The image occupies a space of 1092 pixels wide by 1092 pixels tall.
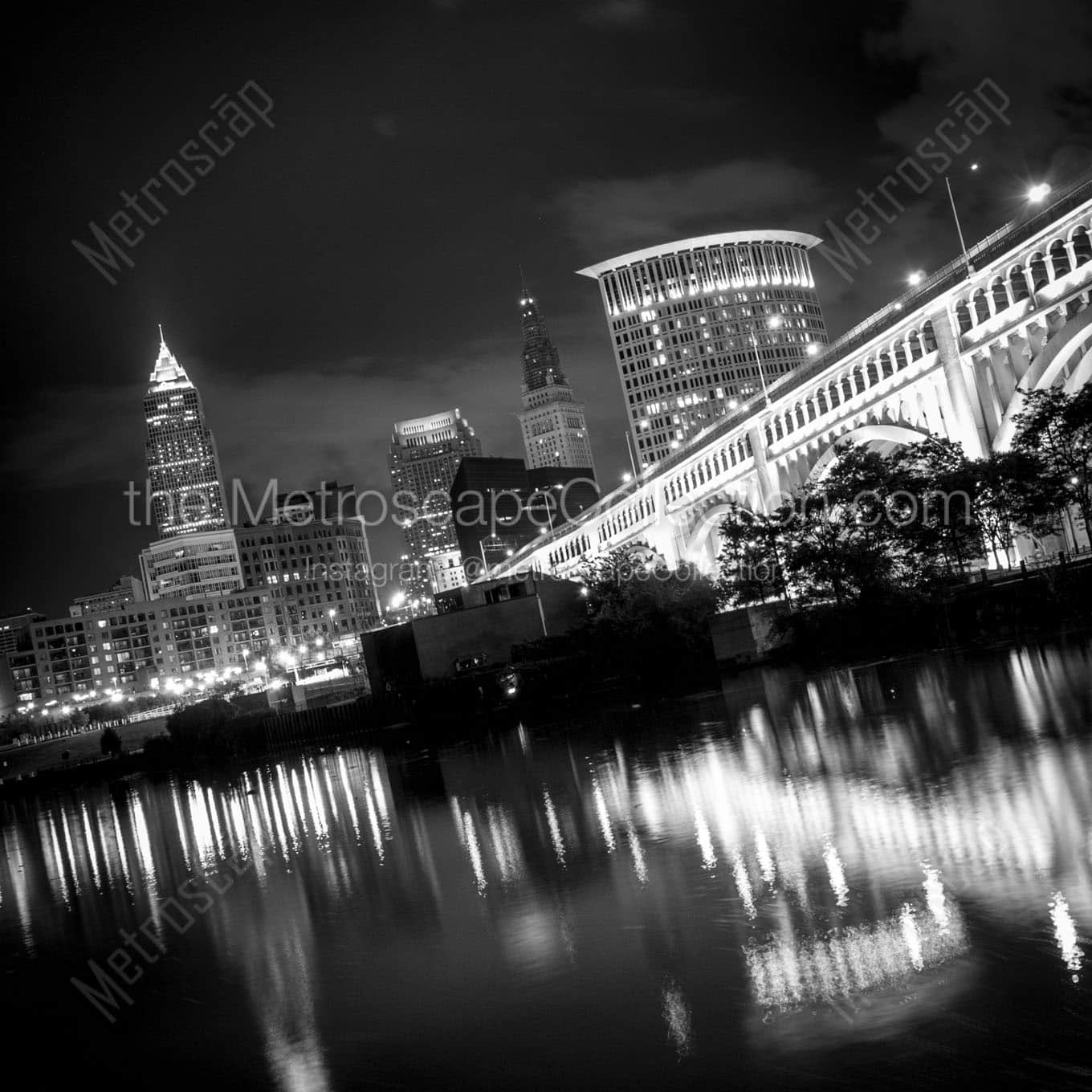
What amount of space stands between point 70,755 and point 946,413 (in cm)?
8627

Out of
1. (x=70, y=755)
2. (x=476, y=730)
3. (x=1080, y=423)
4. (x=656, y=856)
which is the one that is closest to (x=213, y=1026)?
(x=656, y=856)

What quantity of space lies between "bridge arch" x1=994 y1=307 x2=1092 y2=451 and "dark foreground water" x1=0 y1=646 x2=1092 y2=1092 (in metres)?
28.7

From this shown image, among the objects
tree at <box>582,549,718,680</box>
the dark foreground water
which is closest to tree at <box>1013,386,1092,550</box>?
tree at <box>582,549,718,680</box>

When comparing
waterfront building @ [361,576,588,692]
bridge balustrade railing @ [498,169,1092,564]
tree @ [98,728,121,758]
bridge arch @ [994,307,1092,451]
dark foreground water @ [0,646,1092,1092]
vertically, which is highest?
bridge balustrade railing @ [498,169,1092,564]

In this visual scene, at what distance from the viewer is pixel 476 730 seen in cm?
5047

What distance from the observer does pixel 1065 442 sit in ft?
149

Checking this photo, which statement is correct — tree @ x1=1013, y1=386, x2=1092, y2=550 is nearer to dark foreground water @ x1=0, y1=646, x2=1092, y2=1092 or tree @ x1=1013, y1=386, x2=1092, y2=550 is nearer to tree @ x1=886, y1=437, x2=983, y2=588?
tree @ x1=886, y1=437, x2=983, y2=588

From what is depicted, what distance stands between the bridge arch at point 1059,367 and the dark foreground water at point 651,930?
2872 centimetres

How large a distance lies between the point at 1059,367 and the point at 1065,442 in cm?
952

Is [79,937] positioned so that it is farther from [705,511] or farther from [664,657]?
[705,511]

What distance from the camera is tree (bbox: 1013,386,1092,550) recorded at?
1763 inches

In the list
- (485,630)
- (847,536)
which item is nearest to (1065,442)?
(847,536)

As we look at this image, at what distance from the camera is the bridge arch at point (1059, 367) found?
2057 inches

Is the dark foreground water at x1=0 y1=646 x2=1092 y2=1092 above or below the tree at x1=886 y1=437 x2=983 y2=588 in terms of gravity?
below
